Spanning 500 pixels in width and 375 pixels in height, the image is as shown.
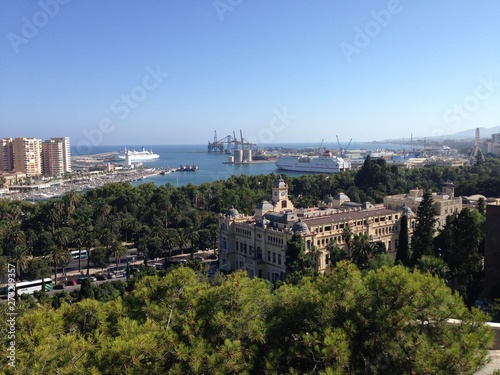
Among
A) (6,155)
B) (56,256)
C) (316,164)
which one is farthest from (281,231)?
(6,155)

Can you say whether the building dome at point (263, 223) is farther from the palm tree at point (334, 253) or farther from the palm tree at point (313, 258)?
the palm tree at point (334, 253)

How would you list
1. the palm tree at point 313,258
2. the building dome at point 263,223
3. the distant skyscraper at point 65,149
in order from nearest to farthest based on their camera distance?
the palm tree at point 313,258 → the building dome at point 263,223 → the distant skyscraper at point 65,149

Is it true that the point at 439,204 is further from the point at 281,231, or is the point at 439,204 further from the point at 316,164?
the point at 316,164

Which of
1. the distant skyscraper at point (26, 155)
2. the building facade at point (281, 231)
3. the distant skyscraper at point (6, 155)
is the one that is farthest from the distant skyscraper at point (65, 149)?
the building facade at point (281, 231)

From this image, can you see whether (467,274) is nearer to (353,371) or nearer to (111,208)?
(353,371)

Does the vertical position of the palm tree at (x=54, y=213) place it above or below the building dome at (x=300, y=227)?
below

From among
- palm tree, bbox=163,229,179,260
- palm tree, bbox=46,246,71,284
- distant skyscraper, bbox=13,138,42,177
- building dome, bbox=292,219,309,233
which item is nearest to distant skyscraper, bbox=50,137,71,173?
distant skyscraper, bbox=13,138,42,177

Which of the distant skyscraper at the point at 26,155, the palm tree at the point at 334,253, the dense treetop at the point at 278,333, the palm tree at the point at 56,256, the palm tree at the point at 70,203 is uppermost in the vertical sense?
the distant skyscraper at the point at 26,155

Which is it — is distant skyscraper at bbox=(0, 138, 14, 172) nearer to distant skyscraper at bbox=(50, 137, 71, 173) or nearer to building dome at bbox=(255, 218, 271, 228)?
distant skyscraper at bbox=(50, 137, 71, 173)
